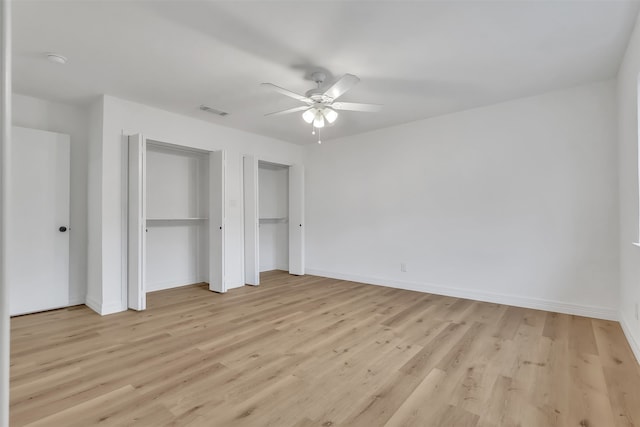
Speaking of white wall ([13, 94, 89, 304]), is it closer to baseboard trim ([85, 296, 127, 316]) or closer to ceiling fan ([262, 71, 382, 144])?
baseboard trim ([85, 296, 127, 316])

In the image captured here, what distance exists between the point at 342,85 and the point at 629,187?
2.63 m

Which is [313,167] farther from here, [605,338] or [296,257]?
[605,338]

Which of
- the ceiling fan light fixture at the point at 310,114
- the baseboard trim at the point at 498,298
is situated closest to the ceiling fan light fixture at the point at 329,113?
the ceiling fan light fixture at the point at 310,114

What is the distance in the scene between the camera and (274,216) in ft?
21.0

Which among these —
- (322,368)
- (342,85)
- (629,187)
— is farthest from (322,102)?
(629,187)

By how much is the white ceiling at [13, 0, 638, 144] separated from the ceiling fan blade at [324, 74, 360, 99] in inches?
11.0

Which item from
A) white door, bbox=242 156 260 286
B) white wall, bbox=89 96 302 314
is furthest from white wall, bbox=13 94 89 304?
white door, bbox=242 156 260 286

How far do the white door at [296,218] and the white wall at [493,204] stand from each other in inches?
25.8

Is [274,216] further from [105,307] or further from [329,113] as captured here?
[329,113]

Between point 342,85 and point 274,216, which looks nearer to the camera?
point 342,85

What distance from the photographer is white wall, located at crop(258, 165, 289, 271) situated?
6.29 m

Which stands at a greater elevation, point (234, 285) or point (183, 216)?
point (183, 216)

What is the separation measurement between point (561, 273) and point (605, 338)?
2.86ft

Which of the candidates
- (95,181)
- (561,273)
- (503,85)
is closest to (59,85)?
(95,181)
